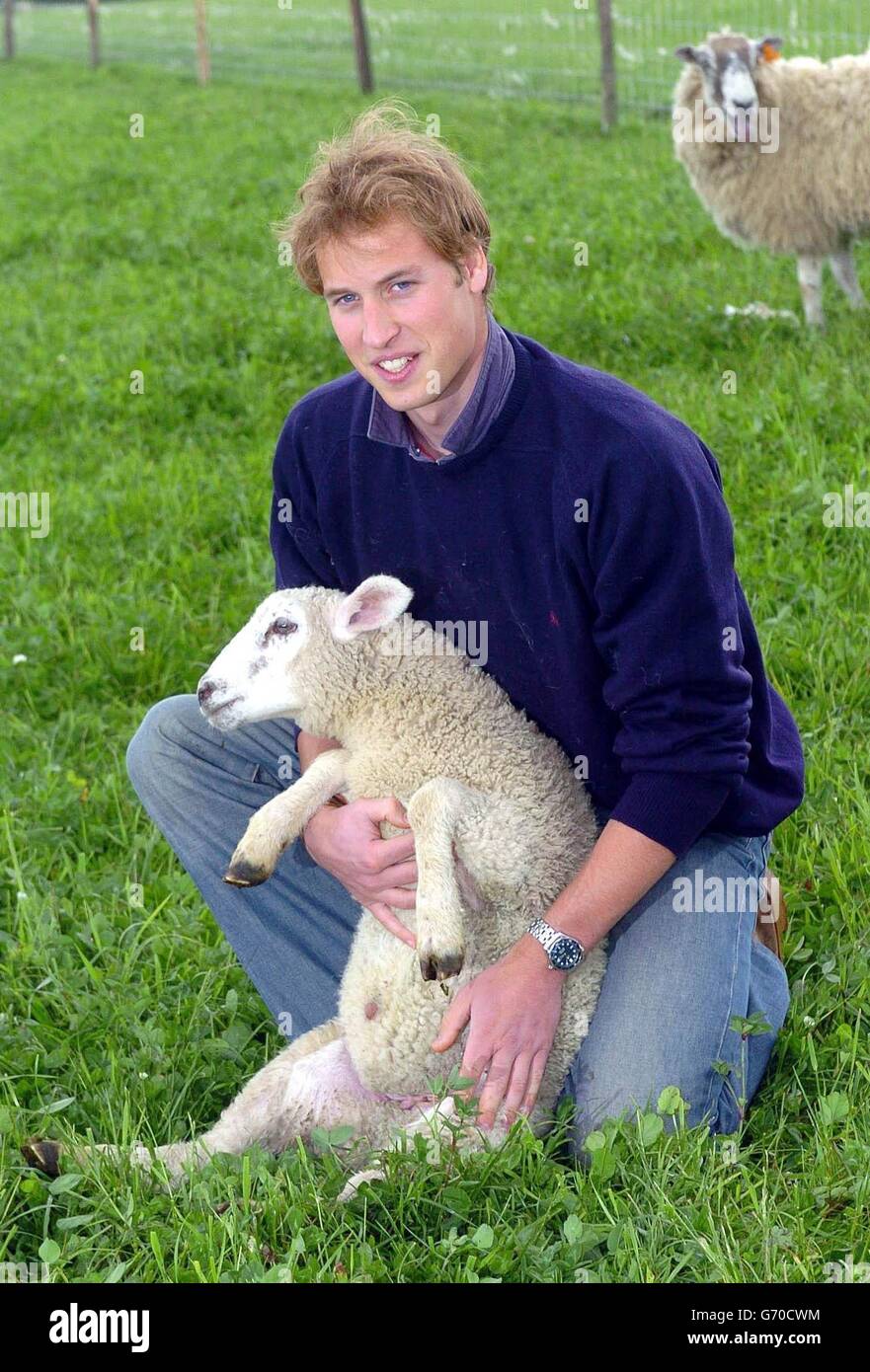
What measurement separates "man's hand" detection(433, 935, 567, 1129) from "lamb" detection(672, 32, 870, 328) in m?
4.29

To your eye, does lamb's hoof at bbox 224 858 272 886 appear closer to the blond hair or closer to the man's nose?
the man's nose

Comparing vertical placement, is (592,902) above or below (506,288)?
below

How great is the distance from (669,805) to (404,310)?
2.93 feet

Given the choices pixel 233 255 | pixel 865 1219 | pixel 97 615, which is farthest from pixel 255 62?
pixel 865 1219

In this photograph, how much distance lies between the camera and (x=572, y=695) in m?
2.61

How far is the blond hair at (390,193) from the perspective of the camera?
2402mm

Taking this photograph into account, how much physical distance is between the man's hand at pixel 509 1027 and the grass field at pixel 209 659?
11 cm

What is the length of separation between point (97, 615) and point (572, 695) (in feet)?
7.22

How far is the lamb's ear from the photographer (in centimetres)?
257

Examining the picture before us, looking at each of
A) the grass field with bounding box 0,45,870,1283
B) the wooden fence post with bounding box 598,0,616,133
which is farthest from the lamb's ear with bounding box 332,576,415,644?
the wooden fence post with bounding box 598,0,616,133

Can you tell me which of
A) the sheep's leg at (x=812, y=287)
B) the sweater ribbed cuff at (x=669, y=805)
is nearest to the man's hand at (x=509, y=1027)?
the sweater ribbed cuff at (x=669, y=805)

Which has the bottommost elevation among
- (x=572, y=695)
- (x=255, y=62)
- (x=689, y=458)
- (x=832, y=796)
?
Answer: (x=832, y=796)

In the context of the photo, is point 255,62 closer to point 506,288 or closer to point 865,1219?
point 506,288
